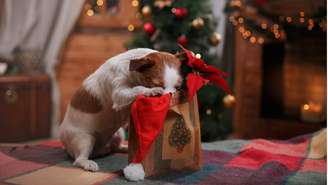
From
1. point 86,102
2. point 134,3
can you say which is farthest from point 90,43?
point 86,102

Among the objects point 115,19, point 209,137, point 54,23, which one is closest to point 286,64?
point 209,137

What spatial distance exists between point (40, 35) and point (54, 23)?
0.18m

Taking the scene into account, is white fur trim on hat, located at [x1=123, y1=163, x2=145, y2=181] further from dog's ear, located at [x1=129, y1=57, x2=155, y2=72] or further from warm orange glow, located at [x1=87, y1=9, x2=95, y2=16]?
warm orange glow, located at [x1=87, y1=9, x2=95, y2=16]

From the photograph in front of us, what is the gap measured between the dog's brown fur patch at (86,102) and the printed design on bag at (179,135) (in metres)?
0.30

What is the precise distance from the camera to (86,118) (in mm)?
1553

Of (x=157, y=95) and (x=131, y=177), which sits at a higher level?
(x=157, y=95)

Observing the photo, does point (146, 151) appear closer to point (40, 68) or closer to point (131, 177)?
point (131, 177)

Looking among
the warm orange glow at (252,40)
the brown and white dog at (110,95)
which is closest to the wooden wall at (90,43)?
the warm orange glow at (252,40)

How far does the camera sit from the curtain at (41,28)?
155 inches

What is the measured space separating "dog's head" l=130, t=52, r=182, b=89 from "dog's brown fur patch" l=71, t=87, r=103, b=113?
0.26 meters

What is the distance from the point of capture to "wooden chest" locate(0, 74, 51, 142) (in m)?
3.63

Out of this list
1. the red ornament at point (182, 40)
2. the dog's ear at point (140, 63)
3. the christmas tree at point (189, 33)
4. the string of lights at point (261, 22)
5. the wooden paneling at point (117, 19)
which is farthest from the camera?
the wooden paneling at point (117, 19)

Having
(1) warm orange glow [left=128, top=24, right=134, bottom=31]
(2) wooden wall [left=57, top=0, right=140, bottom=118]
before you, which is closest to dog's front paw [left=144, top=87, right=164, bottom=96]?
(1) warm orange glow [left=128, top=24, right=134, bottom=31]

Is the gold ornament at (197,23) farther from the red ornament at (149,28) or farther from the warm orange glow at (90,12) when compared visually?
the warm orange glow at (90,12)
